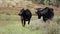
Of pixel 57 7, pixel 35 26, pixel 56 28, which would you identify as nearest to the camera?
pixel 56 28

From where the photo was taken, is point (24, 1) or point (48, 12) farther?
point (24, 1)

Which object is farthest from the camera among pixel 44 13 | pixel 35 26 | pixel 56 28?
pixel 44 13

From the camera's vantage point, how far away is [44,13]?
18.9m

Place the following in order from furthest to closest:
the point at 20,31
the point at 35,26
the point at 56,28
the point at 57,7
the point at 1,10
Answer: the point at 57,7, the point at 1,10, the point at 35,26, the point at 20,31, the point at 56,28

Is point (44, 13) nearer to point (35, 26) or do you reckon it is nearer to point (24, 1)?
point (35, 26)

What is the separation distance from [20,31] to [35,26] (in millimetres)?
1753

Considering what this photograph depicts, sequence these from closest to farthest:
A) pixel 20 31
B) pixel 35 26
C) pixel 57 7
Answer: pixel 20 31 < pixel 35 26 < pixel 57 7

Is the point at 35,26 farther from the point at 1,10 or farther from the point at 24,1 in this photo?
the point at 24,1

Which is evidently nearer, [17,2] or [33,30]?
[33,30]

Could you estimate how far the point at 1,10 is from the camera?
30.3 meters

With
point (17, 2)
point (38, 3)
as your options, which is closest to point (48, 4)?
point (38, 3)

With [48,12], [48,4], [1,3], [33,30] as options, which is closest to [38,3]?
[48,4]

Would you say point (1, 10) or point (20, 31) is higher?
point (20, 31)

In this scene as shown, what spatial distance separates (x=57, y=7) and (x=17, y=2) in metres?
4.60
